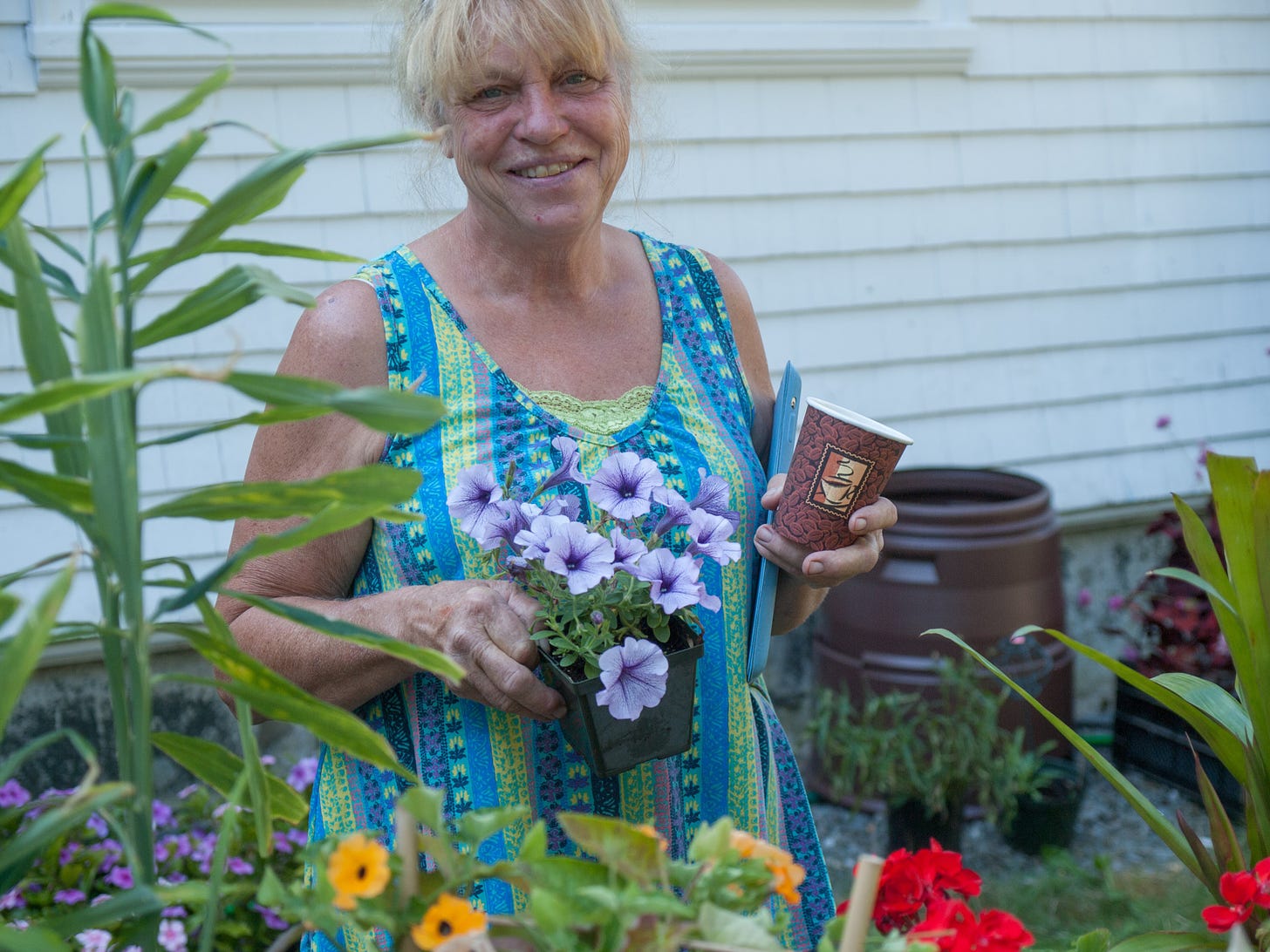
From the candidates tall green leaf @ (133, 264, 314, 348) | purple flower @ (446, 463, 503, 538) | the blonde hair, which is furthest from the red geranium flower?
the blonde hair

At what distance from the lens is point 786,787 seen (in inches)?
72.4

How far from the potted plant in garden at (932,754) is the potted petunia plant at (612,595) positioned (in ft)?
7.63

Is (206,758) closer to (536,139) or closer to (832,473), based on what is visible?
(832,473)

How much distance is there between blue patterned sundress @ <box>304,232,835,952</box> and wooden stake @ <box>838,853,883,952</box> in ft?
2.73

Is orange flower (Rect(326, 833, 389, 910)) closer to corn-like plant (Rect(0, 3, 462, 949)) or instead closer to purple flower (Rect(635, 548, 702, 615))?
corn-like plant (Rect(0, 3, 462, 949))

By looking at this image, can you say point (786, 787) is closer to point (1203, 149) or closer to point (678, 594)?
point (678, 594)

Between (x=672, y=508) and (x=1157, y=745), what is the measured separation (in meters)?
3.32

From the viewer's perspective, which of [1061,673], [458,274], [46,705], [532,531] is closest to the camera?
[532,531]

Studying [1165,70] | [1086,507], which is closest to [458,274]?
[1086,507]

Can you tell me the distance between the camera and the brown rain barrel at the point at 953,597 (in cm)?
361

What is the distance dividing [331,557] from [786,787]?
2.50 ft

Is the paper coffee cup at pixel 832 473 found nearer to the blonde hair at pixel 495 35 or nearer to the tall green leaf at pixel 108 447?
the blonde hair at pixel 495 35

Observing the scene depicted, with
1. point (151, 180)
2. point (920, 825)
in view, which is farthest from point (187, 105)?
point (920, 825)

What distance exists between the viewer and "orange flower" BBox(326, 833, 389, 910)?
0.67 m
